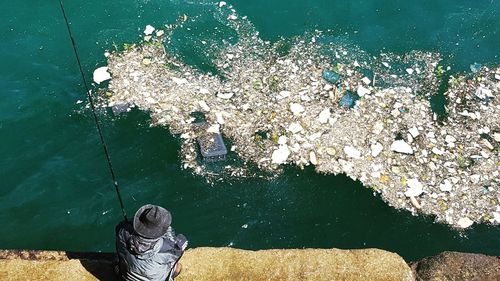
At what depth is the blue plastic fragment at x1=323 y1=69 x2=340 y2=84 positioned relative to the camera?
965 centimetres

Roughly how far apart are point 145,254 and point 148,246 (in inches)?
5.2

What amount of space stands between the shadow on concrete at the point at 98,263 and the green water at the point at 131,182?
5.28 feet

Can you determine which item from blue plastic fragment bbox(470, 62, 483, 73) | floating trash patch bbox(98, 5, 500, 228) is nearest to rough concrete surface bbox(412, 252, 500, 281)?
floating trash patch bbox(98, 5, 500, 228)

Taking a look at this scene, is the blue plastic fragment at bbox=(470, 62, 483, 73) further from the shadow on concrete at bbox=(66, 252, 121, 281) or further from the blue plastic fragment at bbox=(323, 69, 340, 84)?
the shadow on concrete at bbox=(66, 252, 121, 281)

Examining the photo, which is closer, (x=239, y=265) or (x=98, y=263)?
(x=98, y=263)

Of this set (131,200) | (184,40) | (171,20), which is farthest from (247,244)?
(171,20)

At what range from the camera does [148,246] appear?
14.9ft

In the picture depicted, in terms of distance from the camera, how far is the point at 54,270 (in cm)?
554

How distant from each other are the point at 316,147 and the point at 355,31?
3.85m

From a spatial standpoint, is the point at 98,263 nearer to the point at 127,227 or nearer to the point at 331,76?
the point at 127,227

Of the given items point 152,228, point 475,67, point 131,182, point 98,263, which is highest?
point 152,228

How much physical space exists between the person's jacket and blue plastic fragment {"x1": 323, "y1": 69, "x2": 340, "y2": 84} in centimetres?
570

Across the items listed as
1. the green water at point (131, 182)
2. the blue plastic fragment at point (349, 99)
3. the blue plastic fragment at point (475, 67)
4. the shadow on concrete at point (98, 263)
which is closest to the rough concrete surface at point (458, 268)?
the green water at point (131, 182)

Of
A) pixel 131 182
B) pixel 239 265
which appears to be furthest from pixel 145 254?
pixel 131 182
